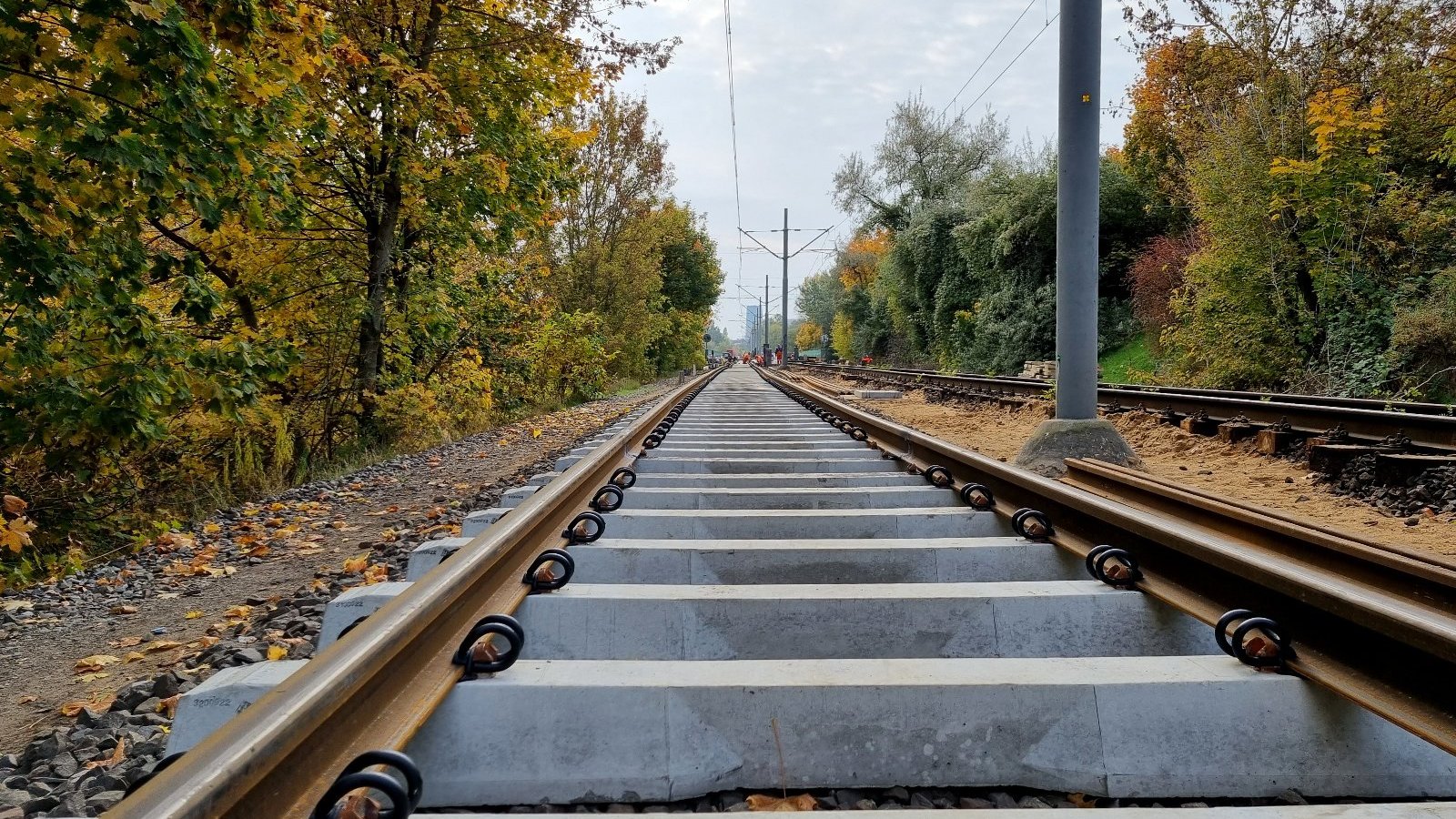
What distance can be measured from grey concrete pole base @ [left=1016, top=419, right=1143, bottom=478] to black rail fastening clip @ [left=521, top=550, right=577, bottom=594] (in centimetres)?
381

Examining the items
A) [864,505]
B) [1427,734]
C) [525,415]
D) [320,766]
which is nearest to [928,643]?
[1427,734]

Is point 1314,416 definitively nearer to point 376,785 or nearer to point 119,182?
point 376,785

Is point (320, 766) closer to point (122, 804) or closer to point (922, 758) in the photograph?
point (122, 804)

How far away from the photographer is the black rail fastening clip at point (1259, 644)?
1487 millimetres

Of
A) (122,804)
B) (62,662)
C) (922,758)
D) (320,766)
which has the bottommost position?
(62,662)

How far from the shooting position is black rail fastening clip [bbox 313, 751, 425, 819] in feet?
3.41

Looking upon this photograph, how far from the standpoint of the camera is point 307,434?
915 centimetres

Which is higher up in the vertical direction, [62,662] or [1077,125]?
[1077,125]

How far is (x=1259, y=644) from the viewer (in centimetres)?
152

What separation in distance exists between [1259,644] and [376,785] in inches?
63.0

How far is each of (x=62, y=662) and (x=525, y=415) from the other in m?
10.8

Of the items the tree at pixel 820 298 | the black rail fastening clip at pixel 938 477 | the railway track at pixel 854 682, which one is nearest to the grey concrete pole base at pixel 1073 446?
the black rail fastening clip at pixel 938 477

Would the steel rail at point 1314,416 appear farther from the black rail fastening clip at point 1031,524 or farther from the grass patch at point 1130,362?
the grass patch at point 1130,362

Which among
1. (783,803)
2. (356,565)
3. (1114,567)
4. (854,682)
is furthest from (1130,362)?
(783,803)
